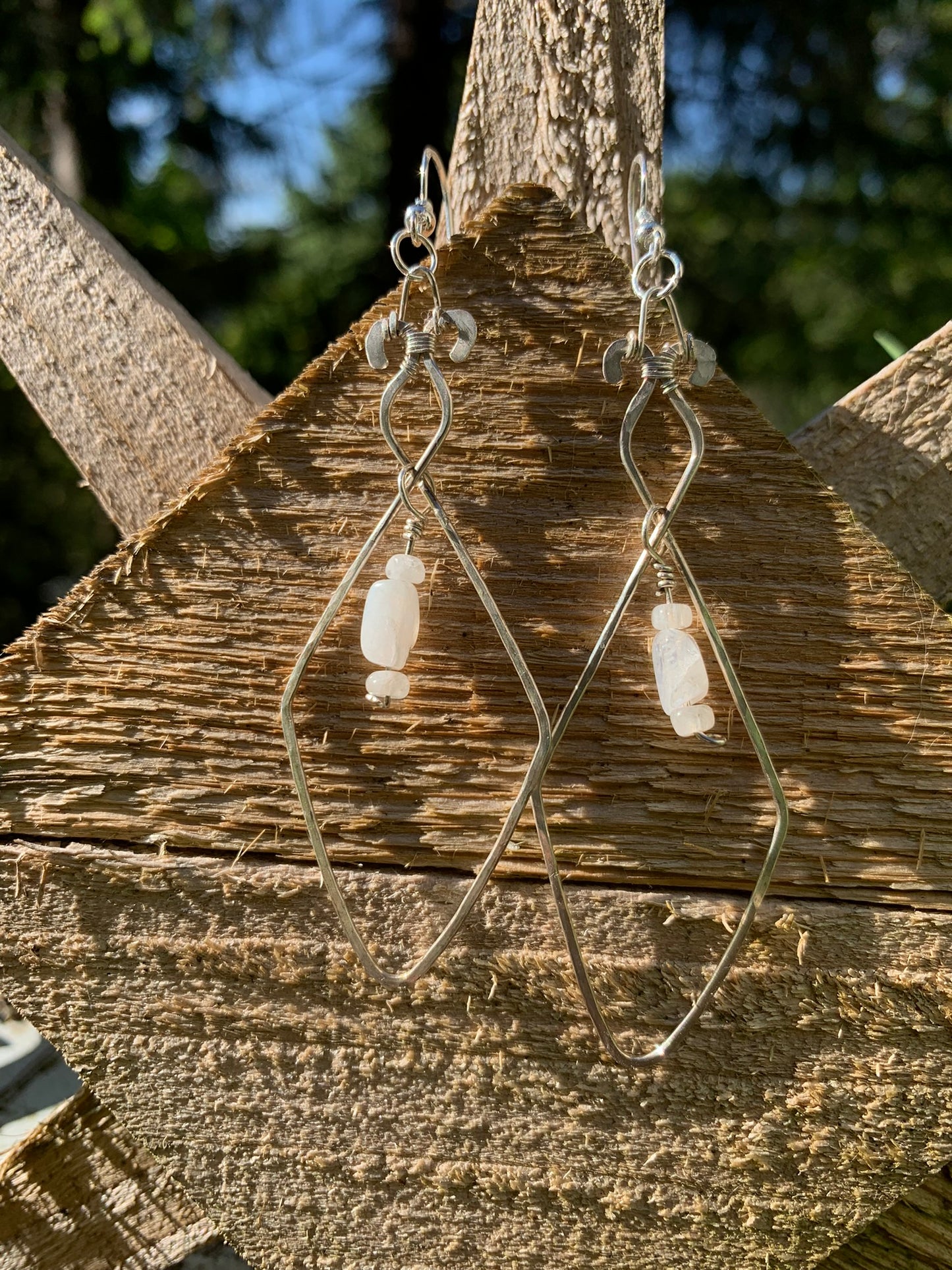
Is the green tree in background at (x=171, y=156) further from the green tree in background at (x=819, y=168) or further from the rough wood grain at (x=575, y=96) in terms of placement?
the rough wood grain at (x=575, y=96)

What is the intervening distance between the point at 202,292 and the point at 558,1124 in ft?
13.1

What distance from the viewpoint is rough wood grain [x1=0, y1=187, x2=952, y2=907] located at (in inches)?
27.5

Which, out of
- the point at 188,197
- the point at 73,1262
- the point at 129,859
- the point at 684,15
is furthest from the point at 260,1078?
the point at 188,197

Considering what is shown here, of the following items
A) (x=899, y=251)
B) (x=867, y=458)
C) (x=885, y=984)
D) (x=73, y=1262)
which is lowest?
(x=73, y=1262)

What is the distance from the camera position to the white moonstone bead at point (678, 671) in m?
0.66

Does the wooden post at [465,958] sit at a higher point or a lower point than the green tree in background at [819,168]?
lower

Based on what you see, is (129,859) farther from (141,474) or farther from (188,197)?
(188,197)

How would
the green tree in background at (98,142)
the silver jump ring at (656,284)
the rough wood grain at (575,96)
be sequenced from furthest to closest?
the green tree in background at (98,142) → the rough wood grain at (575,96) → the silver jump ring at (656,284)

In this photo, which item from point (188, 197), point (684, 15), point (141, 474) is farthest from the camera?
point (188, 197)

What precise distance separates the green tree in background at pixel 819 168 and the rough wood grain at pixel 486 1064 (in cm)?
295

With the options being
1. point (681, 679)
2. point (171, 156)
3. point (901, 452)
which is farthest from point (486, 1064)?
point (171, 156)

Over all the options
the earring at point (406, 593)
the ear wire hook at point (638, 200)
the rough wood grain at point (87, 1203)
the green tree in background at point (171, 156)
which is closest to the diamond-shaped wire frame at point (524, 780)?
the earring at point (406, 593)

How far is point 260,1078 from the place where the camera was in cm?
74

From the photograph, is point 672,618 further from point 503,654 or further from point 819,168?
point 819,168
